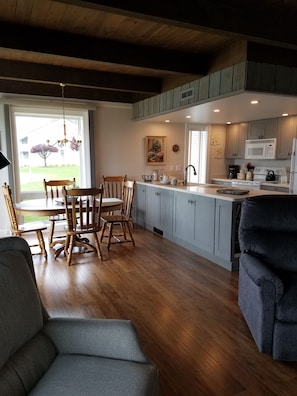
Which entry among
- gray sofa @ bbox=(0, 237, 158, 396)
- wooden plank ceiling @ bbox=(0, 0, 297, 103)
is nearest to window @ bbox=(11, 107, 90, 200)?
wooden plank ceiling @ bbox=(0, 0, 297, 103)

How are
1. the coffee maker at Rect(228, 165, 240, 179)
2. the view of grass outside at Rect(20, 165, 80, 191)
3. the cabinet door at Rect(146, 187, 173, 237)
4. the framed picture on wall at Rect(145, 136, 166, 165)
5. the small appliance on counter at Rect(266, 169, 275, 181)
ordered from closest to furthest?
the cabinet door at Rect(146, 187, 173, 237) → the view of grass outside at Rect(20, 165, 80, 191) → the small appliance on counter at Rect(266, 169, 275, 181) → the framed picture on wall at Rect(145, 136, 166, 165) → the coffee maker at Rect(228, 165, 240, 179)

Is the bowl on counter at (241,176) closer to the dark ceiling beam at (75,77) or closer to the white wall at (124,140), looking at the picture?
the white wall at (124,140)

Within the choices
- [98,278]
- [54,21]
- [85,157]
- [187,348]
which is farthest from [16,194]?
[187,348]

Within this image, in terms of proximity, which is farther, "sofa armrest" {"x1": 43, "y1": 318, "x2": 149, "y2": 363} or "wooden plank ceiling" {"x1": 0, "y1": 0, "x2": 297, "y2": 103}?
"wooden plank ceiling" {"x1": 0, "y1": 0, "x2": 297, "y2": 103}

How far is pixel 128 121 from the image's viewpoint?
6.15 metres

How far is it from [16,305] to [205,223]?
123 inches

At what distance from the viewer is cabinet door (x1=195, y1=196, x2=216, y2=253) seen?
3.92 meters

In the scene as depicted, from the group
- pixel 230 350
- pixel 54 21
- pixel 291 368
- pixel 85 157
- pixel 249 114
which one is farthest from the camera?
pixel 85 157

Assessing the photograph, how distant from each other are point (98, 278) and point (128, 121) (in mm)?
3729

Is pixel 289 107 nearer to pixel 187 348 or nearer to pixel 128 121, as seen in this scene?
pixel 128 121

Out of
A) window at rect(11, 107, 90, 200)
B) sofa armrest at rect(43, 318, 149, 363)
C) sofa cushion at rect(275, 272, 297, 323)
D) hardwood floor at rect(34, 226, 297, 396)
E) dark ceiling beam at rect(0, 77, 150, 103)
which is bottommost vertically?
hardwood floor at rect(34, 226, 297, 396)

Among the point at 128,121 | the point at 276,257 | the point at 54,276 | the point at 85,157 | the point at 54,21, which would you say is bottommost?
the point at 54,276

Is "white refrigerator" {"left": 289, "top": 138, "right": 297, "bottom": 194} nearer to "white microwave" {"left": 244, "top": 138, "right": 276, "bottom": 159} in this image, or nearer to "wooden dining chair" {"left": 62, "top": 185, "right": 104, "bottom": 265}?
"white microwave" {"left": 244, "top": 138, "right": 276, "bottom": 159}

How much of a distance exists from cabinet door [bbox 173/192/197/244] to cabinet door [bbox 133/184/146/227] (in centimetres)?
117
